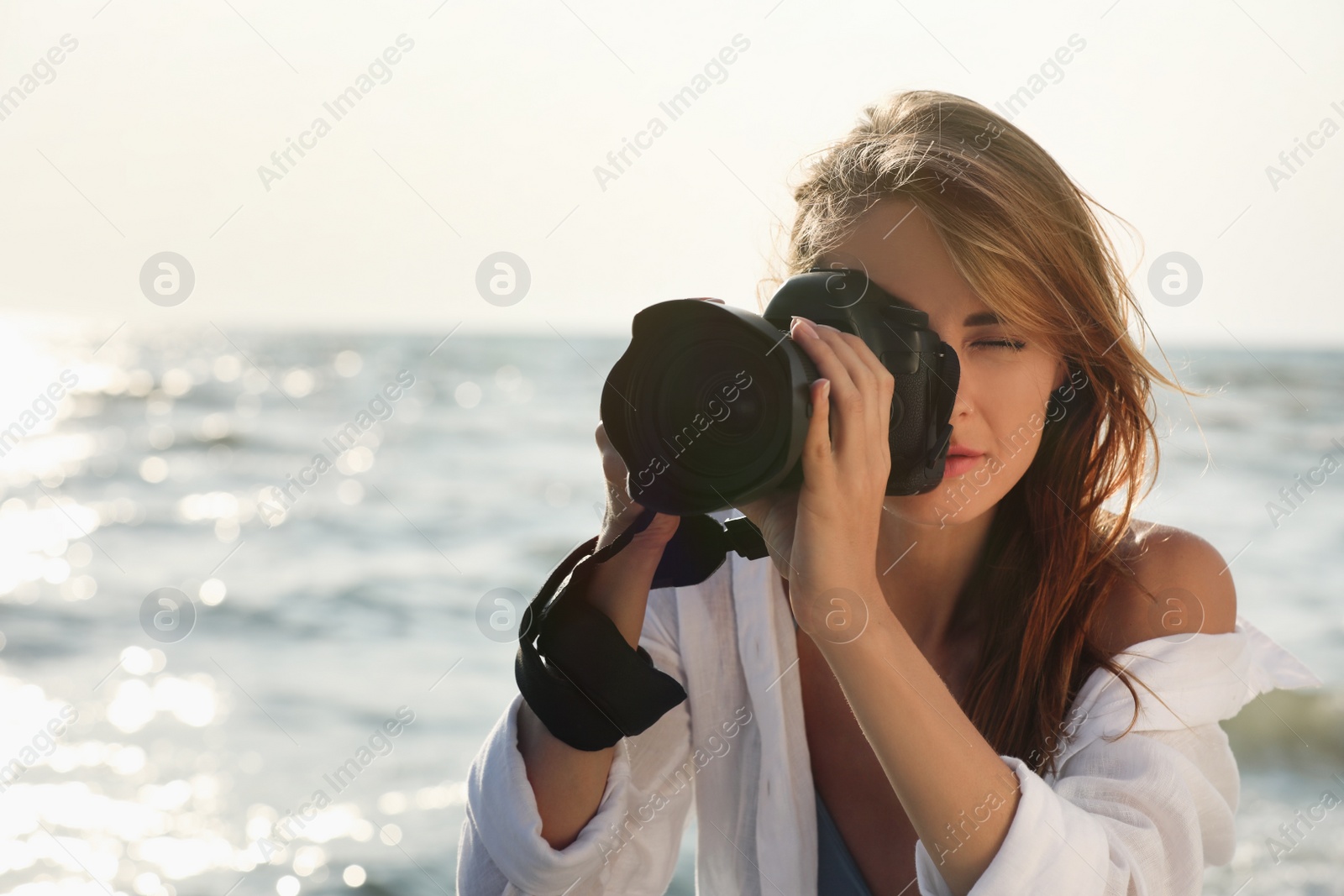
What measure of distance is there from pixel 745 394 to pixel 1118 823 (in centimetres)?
51

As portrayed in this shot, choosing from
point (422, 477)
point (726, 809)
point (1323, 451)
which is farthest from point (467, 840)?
point (1323, 451)

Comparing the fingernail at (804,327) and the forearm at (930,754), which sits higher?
the fingernail at (804,327)

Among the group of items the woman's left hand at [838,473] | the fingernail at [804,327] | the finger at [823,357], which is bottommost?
the woman's left hand at [838,473]

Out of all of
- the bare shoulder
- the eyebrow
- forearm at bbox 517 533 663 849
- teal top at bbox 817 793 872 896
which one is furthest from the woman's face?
teal top at bbox 817 793 872 896

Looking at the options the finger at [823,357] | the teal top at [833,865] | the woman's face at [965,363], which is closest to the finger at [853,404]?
the finger at [823,357]

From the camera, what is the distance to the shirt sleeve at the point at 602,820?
1134 mm

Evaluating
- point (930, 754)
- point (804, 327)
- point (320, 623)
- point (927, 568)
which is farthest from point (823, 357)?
point (320, 623)

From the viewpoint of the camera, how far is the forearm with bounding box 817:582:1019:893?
934 mm

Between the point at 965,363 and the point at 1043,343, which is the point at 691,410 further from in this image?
the point at 1043,343

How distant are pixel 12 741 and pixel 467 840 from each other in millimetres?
2589

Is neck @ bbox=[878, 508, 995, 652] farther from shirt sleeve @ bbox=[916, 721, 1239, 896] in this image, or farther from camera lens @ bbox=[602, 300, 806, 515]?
camera lens @ bbox=[602, 300, 806, 515]

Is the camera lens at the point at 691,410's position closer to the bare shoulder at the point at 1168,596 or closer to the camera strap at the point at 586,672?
the camera strap at the point at 586,672

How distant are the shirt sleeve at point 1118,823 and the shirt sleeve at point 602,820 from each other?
13.2 inches

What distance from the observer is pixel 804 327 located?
3.23 ft
